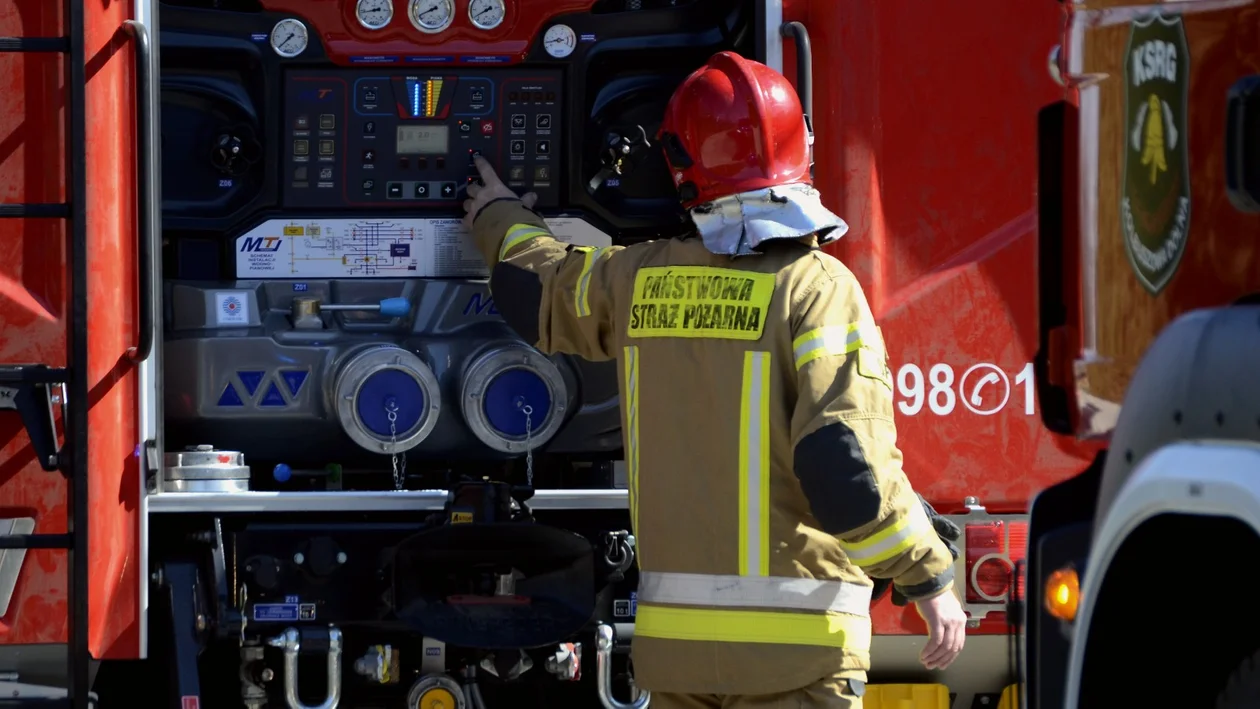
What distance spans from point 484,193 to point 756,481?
1.22 metres

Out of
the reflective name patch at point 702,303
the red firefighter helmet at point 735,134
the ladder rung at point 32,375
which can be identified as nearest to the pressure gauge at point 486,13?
the red firefighter helmet at point 735,134

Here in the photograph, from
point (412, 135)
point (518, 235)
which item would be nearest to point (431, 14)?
point (412, 135)

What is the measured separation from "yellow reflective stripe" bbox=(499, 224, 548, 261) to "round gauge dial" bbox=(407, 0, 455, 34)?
2.01 feet

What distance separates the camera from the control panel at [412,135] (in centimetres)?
407

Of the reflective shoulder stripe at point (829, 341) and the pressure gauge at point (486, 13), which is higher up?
the pressure gauge at point (486, 13)

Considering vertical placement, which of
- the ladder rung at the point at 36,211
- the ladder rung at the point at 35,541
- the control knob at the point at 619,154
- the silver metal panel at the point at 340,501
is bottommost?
the ladder rung at the point at 35,541

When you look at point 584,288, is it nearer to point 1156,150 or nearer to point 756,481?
point 756,481

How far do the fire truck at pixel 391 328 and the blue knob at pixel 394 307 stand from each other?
52mm

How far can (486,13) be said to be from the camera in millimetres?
4051

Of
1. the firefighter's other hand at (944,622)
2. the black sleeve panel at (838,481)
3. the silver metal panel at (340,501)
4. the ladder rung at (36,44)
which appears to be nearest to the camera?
the black sleeve panel at (838,481)

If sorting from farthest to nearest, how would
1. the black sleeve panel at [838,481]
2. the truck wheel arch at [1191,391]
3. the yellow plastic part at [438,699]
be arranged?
1. the yellow plastic part at [438,699]
2. the black sleeve panel at [838,481]
3. the truck wheel arch at [1191,391]

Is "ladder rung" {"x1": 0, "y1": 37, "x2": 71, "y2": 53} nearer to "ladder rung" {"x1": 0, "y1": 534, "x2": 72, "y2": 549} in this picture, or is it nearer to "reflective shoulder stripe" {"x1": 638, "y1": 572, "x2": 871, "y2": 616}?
"ladder rung" {"x1": 0, "y1": 534, "x2": 72, "y2": 549}

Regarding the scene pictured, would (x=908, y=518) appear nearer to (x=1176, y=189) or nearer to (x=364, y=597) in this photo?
(x=1176, y=189)

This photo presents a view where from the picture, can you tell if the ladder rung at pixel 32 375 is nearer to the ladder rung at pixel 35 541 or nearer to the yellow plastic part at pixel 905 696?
the ladder rung at pixel 35 541
